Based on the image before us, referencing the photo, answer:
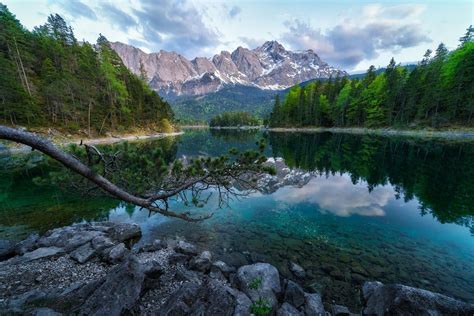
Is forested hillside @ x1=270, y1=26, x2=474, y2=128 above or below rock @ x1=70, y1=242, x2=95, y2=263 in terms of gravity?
above

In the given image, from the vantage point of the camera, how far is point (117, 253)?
8219 mm

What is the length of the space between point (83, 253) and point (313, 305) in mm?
8745

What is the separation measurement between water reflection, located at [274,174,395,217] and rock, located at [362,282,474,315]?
8.02 metres

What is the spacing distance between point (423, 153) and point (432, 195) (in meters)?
19.3

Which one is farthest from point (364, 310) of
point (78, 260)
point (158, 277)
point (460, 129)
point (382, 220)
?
point (460, 129)

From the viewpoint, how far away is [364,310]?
20.0 ft

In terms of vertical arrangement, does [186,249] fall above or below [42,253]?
below

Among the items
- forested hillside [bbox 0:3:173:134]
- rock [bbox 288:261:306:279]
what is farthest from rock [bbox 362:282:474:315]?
forested hillside [bbox 0:3:173:134]

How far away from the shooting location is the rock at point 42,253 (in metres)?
8.00

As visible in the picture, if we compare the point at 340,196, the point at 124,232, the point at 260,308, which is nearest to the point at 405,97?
the point at 340,196

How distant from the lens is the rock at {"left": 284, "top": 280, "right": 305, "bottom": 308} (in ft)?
19.7

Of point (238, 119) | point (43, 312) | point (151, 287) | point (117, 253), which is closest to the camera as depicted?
point (43, 312)

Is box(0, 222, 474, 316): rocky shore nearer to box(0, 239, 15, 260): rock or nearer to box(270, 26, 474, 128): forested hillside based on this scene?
box(0, 239, 15, 260): rock

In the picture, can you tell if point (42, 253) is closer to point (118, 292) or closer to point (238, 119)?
point (118, 292)
